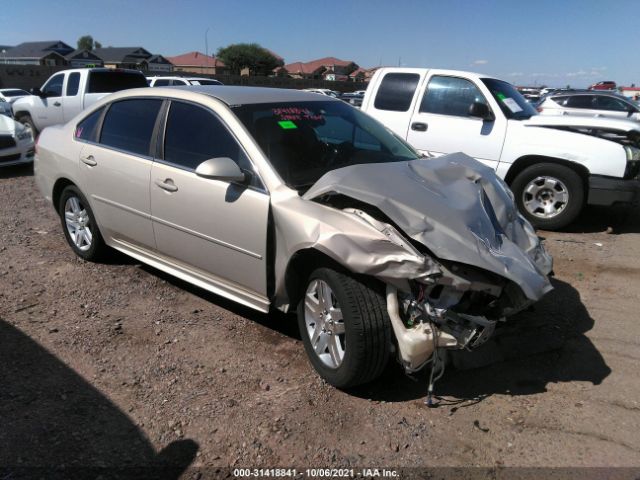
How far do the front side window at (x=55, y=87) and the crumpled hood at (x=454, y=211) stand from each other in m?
11.8

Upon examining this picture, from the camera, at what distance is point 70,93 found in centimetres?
1223

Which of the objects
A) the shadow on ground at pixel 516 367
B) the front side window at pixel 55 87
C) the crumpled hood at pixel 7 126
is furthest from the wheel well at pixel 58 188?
the front side window at pixel 55 87

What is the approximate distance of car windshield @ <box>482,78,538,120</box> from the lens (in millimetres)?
6465

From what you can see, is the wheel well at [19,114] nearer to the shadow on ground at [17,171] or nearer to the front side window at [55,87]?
the front side window at [55,87]

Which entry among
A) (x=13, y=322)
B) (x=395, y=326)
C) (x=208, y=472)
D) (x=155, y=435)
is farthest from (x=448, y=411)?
(x=13, y=322)

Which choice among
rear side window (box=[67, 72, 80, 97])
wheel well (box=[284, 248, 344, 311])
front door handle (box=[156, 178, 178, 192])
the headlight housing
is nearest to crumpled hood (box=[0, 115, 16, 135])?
rear side window (box=[67, 72, 80, 97])

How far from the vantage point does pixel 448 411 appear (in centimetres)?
287

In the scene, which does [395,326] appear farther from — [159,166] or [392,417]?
[159,166]

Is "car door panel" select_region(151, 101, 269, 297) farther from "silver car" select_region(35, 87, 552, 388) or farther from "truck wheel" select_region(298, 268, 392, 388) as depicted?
"truck wheel" select_region(298, 268, 392, 388)

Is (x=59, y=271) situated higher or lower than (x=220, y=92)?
lower

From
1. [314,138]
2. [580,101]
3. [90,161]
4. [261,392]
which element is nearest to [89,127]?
[90,161]

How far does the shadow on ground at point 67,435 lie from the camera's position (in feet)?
7.95

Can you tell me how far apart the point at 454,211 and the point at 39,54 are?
7169 centimetres

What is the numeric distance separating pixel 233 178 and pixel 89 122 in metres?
2.31
